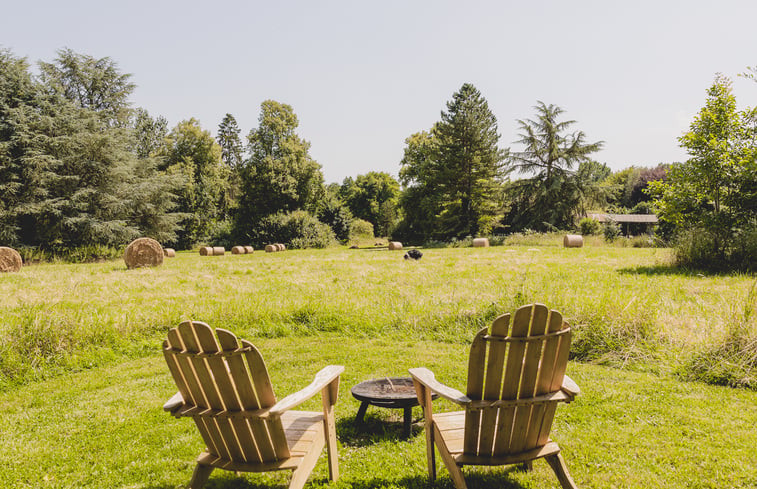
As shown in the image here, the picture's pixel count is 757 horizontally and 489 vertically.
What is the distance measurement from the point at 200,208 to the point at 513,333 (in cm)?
3575

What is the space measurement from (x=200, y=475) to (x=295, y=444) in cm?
63

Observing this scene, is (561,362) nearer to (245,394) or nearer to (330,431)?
(330,431)

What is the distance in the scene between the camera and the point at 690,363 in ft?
16.4

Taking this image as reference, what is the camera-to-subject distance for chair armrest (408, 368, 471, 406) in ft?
7.79

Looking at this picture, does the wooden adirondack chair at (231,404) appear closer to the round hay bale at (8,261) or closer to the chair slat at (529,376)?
the chair slat at (529,376)

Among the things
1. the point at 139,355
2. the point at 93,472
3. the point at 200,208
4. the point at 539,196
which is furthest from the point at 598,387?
the point at 200,208

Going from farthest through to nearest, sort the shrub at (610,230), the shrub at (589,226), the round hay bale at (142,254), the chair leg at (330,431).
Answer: the shrub at (589,226) < the shrub at (610,230) < the round hay bale at (142,254) < the chair leg at (330,431)

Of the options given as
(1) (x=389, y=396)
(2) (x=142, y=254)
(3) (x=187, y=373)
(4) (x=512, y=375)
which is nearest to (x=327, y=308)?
(1) (x=389, y=396)

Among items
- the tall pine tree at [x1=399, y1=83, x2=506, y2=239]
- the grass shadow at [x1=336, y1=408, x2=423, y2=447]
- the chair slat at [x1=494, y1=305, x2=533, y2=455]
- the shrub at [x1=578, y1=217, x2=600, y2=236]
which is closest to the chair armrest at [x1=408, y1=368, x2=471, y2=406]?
the chair slat at [x1=494, y1=305, x2=533, y2=455]

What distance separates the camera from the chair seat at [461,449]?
248 centimetres

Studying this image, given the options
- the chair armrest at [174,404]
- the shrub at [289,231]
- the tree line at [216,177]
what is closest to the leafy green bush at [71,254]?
the tree line at [216,177]

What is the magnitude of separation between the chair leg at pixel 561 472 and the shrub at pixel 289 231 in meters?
29.5

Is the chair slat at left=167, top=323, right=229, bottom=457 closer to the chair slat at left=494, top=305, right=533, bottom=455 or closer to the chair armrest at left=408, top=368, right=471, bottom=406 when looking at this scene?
the chair armrest at left=408, top=368, right=471, bottom=406

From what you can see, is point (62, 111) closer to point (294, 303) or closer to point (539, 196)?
point (294, 303)
